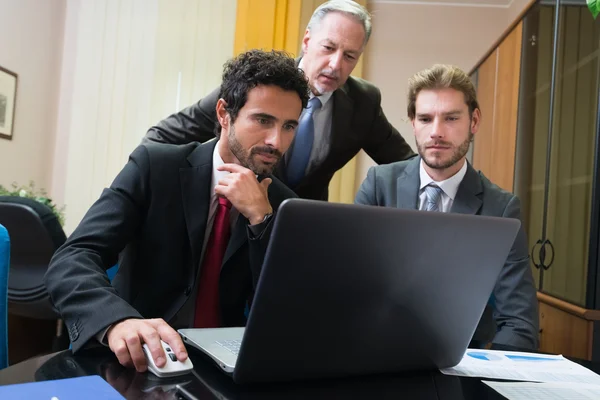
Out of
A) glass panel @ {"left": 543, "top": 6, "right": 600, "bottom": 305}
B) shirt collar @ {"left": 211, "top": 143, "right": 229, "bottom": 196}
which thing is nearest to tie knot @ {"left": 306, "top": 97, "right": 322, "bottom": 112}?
shirt collar @ {"left": 211, "top": 143, "right": 229, "bottom": 196}

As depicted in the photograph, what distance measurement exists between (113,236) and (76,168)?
2.99 metres

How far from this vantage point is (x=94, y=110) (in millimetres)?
3965

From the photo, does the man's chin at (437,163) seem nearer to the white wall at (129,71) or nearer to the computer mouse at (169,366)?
the computer mouse at (169,366)

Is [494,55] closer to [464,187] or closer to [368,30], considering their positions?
[368,30]

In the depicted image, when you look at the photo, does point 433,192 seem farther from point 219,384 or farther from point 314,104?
point 219,384

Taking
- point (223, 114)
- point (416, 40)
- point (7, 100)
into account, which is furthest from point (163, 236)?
point (416, 40)

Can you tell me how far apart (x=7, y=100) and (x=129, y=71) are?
830mm

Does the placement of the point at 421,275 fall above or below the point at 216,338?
above

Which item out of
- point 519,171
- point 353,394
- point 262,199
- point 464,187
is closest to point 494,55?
point 519,171

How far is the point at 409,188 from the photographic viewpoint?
1717 millimetres

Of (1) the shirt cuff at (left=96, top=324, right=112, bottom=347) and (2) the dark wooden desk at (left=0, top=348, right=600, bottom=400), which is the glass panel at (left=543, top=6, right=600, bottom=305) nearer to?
(2) the dark wooden desk at (left=0, top=348, right=600, bottom=400)

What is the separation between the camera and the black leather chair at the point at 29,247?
2.29 m

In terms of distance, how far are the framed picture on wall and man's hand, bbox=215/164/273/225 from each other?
2725 mm

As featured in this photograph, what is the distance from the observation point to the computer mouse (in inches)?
29.0
